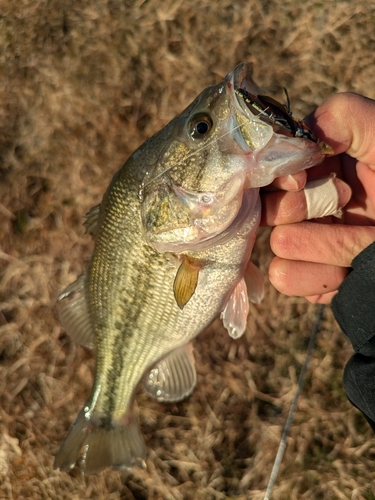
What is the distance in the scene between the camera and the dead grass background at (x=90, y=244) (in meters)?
2.67

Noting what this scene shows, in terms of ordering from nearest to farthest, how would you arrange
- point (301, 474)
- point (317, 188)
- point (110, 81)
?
1. point (317, 188)
2. point (301, 474)
3. point (110, 81)

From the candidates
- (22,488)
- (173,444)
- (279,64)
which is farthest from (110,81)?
(22,488)

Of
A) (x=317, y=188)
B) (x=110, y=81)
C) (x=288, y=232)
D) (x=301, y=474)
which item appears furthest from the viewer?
(x=110, y=81)

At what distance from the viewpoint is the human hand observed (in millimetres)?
1541

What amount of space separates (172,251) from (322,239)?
0.63 m

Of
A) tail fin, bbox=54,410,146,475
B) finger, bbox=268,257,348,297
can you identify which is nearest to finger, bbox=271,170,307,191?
finger, bbox=268,257,348,297

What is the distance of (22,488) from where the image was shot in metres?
2.71

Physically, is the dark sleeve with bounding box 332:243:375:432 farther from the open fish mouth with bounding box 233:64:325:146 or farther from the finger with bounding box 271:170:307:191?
the open fish mouth with bounding box 233:64:325:146

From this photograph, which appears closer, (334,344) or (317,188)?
(317,188)

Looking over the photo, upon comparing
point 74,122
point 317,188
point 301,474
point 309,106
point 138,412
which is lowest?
point 301,474

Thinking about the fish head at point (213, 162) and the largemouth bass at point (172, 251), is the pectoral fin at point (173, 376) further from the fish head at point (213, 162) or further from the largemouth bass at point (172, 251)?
the fish head at point (213, 162)

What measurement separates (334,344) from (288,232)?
1296 millimetres

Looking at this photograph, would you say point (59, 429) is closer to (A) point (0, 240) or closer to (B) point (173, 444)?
(B) point (173, 444)

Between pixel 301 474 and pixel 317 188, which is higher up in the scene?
pixel 317 188
